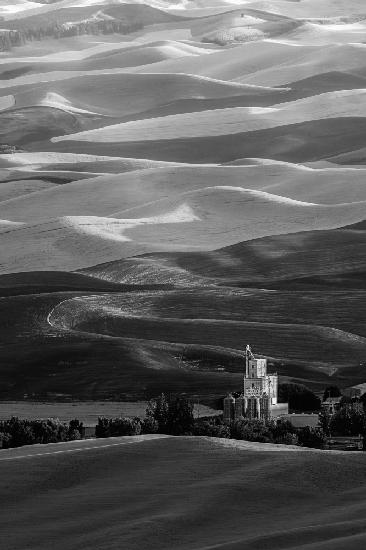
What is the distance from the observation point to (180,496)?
3416 cm

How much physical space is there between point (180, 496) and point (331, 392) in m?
20.6

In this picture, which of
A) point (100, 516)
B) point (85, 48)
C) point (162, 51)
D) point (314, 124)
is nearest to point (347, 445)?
point (100, 516)

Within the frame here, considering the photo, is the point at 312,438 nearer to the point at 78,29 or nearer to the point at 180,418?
the point at 180,418

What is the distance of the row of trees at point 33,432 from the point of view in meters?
45.6

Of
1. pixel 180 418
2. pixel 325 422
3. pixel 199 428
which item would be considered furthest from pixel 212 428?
pixel 325 422

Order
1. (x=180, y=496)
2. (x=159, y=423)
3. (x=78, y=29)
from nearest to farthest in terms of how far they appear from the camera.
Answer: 1. (x=180, y=496)
2. (x=159, y=423)
3. (x=78, y=29)

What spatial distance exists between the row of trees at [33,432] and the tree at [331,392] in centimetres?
874

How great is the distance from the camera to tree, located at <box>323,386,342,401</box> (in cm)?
5402

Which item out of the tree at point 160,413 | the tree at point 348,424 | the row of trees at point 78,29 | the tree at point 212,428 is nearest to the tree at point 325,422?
the tree at point 348,424

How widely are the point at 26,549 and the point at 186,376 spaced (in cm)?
2471

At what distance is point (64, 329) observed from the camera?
202 feet

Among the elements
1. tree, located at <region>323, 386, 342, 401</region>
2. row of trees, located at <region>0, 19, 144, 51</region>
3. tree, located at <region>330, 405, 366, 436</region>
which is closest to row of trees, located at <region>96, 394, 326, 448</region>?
tree, located at <region>330, 405, 366, 436</region>

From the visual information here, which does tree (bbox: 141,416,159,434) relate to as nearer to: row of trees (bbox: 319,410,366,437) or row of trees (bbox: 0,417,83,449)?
row of trees (bbox: 0,417,83,449)

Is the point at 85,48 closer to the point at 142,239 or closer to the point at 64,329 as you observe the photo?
the point at 142,239
